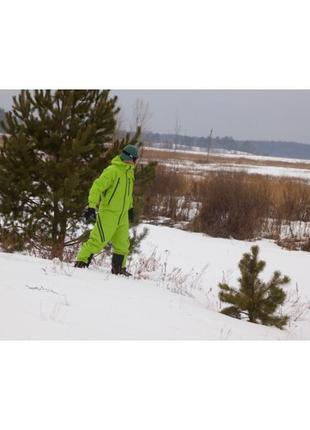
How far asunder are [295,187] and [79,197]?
11113 millimetres

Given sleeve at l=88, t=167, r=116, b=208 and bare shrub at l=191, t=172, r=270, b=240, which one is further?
A: bare shrub at l=191, t=172, r=270, b=240

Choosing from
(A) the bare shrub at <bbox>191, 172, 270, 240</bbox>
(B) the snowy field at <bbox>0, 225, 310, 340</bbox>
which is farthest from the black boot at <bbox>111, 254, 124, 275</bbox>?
(A) the bare shrub at <bbox>191, 172, 270, 240</bbox>

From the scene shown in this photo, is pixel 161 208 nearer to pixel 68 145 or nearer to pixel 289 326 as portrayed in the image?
pixel 68 145

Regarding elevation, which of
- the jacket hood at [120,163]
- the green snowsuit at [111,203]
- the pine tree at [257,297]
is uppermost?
the jacket hood at [120,163]

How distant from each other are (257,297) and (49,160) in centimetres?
398

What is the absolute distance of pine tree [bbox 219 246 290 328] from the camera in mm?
5559

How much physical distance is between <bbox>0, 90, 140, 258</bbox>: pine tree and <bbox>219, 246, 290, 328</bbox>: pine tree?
2894 millimetres

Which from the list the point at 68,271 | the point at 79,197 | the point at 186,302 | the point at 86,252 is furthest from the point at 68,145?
the point at 186,302

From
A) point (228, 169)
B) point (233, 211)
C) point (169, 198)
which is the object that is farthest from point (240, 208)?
point (228, 169)

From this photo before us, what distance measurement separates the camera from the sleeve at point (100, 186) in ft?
18.4

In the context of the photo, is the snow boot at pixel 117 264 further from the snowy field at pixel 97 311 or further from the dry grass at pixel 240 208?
the dry grass at pixel 240 208

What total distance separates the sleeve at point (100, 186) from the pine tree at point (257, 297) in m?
2.03

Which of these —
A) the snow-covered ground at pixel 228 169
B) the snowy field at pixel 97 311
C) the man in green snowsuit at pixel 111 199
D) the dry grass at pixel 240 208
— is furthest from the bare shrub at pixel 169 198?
the man in green snowsuit at pixel 111 199

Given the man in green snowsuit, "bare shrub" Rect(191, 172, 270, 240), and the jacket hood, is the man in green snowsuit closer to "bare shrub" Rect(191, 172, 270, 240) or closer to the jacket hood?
the jacket hood
